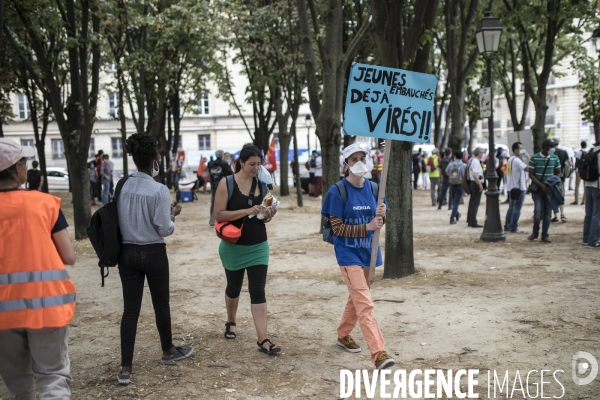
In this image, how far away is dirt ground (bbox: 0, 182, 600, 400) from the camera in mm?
5574

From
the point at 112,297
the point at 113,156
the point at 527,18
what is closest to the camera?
the point at 112,297

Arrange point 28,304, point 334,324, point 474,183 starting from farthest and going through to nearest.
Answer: point 474,183 → point 334,324 → point 28,304

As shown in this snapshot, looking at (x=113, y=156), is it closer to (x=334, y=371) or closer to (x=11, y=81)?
(x=11, y=81)

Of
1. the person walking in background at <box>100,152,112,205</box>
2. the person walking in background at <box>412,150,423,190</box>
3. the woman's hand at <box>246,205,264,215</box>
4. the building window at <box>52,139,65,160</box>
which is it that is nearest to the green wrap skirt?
the woman's hand at <box>246,205,264,215</box>

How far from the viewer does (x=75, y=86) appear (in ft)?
47.5

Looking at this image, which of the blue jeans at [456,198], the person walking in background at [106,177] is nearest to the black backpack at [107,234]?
the blue jeans at [456,198]

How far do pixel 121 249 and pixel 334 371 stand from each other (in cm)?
190

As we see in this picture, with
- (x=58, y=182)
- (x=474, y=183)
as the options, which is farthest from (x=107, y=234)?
(x=58, y=182)

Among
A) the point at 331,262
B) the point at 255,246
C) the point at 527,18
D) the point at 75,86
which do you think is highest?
the point at 527,18

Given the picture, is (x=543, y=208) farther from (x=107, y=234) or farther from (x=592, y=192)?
(x=107, y=234)

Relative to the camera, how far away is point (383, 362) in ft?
Answer: 18.4

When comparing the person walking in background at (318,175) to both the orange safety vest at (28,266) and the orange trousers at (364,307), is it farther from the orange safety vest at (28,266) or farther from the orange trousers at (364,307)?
the orange safety vest at (28,266)

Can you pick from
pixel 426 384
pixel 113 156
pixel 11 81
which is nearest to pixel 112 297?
pixel 426 384

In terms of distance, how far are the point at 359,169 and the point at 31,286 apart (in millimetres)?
2842
